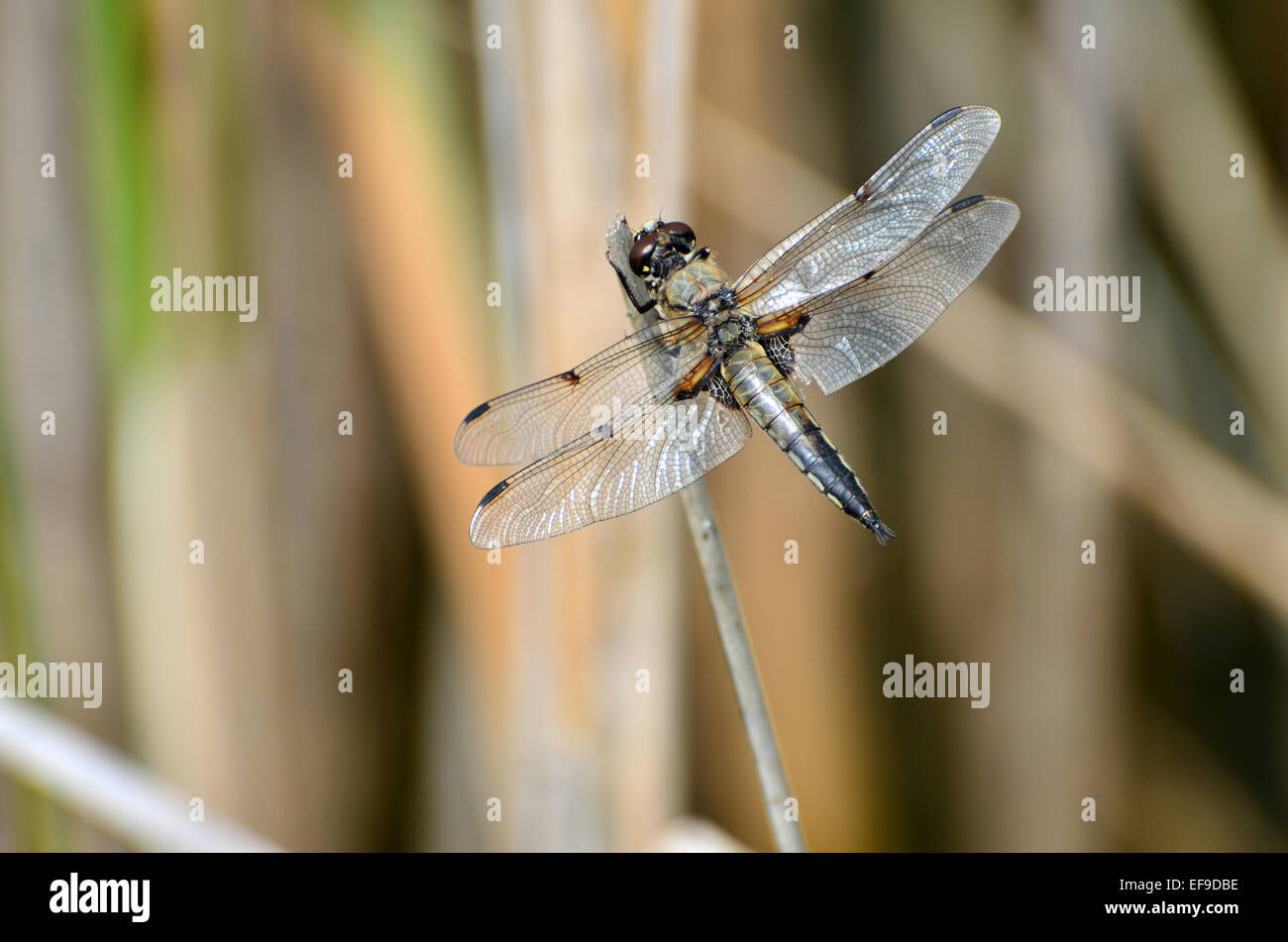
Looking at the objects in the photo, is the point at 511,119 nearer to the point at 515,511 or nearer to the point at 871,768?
the point at 515,511

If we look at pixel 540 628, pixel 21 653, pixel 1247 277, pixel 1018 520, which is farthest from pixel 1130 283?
pixel 21 653
